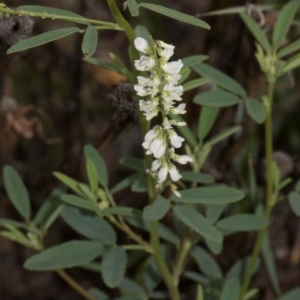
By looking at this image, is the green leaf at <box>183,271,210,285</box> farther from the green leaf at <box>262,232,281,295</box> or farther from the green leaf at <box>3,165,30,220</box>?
the green leaf at <box>3,165,30,220</box>

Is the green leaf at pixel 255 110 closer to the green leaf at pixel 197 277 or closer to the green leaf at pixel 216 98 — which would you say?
the green leaf at pixel 216 98

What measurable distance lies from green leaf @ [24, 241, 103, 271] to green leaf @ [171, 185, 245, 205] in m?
0.16

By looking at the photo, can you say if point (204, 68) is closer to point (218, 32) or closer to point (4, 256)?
point (218, 32)

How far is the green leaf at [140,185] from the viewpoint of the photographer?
2.71 ft

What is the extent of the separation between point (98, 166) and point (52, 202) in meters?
0.12

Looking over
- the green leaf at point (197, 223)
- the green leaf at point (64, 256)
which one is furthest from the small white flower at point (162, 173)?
the green leaf at point (64, 256)

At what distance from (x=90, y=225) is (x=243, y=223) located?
229mm

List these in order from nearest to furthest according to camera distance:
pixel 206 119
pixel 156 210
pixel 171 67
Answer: pixel 171 67 → pixel 156 210 → pixel 206 119

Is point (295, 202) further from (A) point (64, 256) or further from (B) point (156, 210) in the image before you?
(A) point (64, 256)

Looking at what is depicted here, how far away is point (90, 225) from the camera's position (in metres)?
0.94

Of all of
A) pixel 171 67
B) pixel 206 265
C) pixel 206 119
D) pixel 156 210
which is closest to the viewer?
pixel 171 67

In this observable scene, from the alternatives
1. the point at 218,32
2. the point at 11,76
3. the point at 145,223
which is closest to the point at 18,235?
the point at 145,223

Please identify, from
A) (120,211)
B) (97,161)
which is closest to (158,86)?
(120,211)

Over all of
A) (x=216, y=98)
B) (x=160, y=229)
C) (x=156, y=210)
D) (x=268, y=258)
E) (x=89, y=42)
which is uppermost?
(x=89, y=42)
